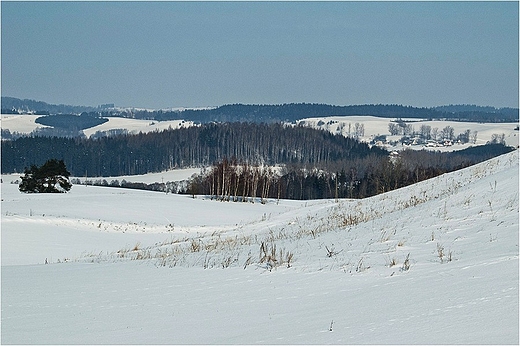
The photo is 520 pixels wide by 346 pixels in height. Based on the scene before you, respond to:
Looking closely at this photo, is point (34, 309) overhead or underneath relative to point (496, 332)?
underneath

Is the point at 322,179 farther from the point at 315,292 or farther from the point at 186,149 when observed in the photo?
the point at 315,292

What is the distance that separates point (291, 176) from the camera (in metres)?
112

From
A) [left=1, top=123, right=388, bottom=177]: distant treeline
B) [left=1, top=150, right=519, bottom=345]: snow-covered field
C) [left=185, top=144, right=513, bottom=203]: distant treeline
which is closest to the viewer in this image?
[left=1, top=150, right=519, bottom=345]: snow-covered field

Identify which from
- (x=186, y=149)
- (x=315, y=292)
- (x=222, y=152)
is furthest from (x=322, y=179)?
(x=315, y=292)

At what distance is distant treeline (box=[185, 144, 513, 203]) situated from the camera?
70875 millimetres

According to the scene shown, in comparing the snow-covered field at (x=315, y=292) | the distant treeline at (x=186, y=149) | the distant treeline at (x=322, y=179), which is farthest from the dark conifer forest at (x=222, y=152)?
the snow-covered field at (x=315, y=292)

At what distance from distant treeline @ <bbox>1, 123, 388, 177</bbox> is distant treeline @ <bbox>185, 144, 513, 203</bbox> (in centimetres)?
1851

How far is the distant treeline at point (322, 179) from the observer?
70.9m

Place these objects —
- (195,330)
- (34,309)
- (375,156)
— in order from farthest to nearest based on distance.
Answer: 1. (375,156)
2. (34,309)
3. (195,330)

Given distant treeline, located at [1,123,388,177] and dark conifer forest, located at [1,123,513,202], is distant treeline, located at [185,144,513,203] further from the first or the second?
distant treeline, located at [1,123,388,177]

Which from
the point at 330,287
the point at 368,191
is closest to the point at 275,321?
the point at 330,287

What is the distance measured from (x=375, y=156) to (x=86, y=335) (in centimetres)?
14809

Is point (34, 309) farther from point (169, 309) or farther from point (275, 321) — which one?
point (275, 321)

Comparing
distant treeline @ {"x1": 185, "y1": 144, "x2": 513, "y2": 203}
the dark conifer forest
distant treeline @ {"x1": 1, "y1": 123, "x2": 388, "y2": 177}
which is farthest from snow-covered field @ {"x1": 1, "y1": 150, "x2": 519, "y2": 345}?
distant treeline @ {"x1": 1, "y1": 123, "x2": 388, "y2": 177}
